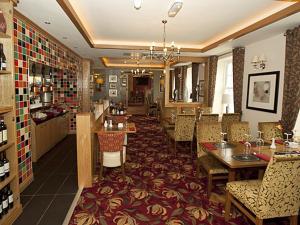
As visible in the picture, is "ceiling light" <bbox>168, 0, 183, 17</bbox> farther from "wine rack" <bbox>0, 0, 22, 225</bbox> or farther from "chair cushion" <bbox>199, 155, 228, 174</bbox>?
"chair cushion" <bbox>199, 155, 228, 174</bbox>

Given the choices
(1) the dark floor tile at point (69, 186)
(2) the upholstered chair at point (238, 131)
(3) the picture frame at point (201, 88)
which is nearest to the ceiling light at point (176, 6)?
(2) the upholstered chair at point (238, 131)

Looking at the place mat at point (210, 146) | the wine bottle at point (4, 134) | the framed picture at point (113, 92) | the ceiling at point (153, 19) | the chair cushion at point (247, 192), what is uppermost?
the ceiling at point (153, 19)

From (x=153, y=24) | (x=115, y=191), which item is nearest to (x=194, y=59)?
(x=153, y=24)

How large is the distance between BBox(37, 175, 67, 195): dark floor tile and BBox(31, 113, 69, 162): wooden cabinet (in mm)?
1013

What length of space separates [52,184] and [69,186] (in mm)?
308

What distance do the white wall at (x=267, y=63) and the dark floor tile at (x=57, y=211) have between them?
4077mm

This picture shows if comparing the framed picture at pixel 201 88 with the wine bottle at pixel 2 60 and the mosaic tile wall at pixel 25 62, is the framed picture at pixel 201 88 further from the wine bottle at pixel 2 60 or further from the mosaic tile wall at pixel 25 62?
the wine bottle at pixel 2 60

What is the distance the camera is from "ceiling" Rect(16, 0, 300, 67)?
3098mm

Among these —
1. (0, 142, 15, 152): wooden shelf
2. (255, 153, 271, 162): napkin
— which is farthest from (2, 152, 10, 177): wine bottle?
(255, 153, 271, 162): napkin

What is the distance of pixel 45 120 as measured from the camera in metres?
4.81

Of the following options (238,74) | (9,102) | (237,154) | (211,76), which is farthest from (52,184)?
(211,76)

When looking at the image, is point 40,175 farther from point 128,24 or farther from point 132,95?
point 132,95

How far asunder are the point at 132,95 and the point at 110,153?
973cm

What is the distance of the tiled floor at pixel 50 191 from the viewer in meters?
2.52
